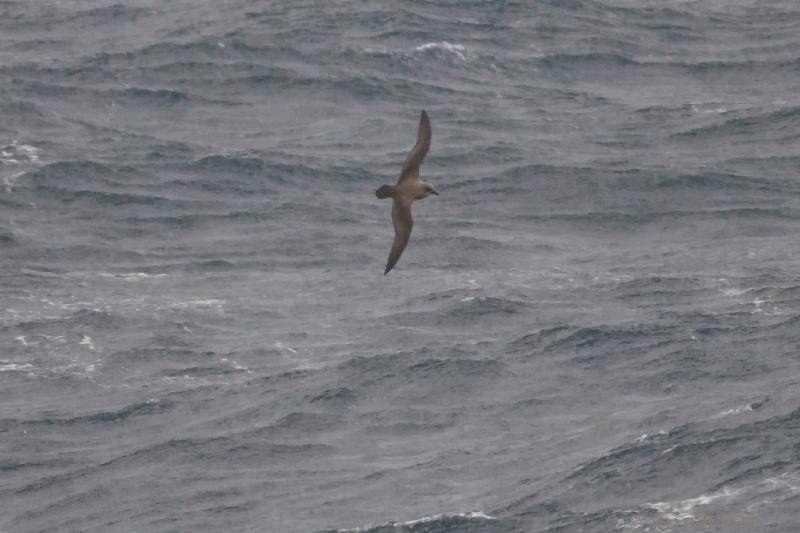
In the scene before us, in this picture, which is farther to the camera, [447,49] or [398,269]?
[447,49]

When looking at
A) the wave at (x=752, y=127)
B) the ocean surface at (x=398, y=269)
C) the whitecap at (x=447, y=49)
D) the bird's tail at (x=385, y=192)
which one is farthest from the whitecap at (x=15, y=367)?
the whitecap at (x=447, y=49)

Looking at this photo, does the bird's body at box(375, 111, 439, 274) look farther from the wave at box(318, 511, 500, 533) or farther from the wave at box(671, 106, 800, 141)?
the wave at box(671, 106, 800, 141)

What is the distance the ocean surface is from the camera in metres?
41.2

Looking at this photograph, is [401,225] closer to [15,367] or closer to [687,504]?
[687,504]

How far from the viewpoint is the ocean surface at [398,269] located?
41.2m

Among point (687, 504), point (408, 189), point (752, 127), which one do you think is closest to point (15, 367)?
point (687, 504)

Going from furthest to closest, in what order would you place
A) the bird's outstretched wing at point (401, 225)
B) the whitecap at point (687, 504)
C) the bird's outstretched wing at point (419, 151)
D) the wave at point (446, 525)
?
the wave at point (446, 525), the whitecap at point (687, 504), the bird's outstretched wing at point (419, 151), the bird's outstretched wing at point (401, 225)

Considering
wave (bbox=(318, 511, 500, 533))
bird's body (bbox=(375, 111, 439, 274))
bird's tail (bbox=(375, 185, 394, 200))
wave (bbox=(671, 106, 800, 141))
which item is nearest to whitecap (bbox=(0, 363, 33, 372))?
wave (bbox=(318, 511, 500, 533))

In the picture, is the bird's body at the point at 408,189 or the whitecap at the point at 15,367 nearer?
the bird's body at the point at 408,189

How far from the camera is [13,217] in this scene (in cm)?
5550

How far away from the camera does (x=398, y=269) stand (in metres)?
53.1

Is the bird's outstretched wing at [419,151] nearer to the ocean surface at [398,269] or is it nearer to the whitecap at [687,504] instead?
the ocean surface at [398,269]

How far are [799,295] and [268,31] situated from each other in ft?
80.7

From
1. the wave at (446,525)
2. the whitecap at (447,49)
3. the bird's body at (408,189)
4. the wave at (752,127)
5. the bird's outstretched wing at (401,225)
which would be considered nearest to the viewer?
the bird's outstretched wing at (401,225)
